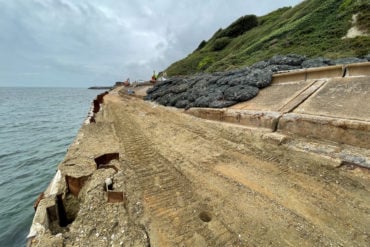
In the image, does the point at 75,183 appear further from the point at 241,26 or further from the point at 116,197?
the point at 241,26

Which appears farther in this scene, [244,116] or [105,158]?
[244,116]

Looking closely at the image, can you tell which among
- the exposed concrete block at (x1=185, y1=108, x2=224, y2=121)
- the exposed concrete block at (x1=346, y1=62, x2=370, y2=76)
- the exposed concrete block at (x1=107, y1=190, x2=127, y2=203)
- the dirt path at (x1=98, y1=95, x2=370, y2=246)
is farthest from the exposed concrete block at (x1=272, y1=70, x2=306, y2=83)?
the exposed concrete block at (x1=107, y1=190, x2=127, y2=203)

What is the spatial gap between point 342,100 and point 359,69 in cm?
156

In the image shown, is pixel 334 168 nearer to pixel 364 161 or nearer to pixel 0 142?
pixel 364 161

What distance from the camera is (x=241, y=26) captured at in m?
37.6

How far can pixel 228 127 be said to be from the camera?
19.7ft

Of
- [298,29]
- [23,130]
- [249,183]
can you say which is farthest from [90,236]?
[298,29]

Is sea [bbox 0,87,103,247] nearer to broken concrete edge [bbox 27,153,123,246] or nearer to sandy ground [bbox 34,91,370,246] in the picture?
broken concrete edge [bbox 27,153,123,246]

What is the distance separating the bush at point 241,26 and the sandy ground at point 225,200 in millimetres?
37850

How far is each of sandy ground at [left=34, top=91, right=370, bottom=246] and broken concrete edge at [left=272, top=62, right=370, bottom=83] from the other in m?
3.45

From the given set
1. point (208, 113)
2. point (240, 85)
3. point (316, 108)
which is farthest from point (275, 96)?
point (208, 113)

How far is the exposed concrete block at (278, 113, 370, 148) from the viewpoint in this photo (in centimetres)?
374

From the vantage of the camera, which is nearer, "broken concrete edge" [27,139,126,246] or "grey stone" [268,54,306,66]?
"broken concrete edge" [27,139,126,246]

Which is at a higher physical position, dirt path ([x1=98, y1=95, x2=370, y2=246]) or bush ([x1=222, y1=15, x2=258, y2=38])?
bush ([x1=222, y1=15, x2=258, y2=38])
